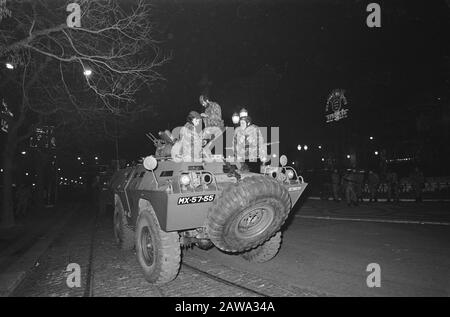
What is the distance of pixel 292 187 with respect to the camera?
6258 mm

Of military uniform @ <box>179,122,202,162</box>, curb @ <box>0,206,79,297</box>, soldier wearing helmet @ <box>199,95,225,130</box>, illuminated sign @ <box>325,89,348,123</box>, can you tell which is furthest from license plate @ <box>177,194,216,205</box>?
illuminated sign @ <box>325,89,348,123</box>

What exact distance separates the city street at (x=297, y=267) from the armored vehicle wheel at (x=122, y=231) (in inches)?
8.9

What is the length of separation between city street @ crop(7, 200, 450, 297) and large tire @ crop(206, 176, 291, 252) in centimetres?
82

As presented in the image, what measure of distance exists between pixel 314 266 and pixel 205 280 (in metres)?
2.21

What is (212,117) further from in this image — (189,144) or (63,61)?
(63,61)

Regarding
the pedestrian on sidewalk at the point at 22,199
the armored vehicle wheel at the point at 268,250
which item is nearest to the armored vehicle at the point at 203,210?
the armored vehicle wheel at the point at 268,250

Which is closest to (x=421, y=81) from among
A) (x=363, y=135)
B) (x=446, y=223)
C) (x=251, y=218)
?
(x=363, y=135)

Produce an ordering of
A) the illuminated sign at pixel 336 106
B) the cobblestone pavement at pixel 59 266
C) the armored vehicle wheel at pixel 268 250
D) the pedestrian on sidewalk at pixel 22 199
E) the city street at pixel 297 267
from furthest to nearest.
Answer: the illuminated sign at pixel 336 106 → the pedestrian on sidewalk at pixel 22 199 → the armored vehicle wheel at pixel 268 250 → the cobblestone pavement at pixel 59 266 → the city street at pixel 297 267

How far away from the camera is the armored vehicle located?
514cm

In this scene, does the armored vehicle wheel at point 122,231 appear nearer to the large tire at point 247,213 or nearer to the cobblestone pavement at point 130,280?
the cobblestone pavement at point 130,280

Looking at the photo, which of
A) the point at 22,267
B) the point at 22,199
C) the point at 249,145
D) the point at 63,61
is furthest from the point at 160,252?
the point at 22,199

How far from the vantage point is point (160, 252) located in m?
5.59

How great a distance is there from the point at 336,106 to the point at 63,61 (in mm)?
29500

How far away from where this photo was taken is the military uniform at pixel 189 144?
6.62 m
